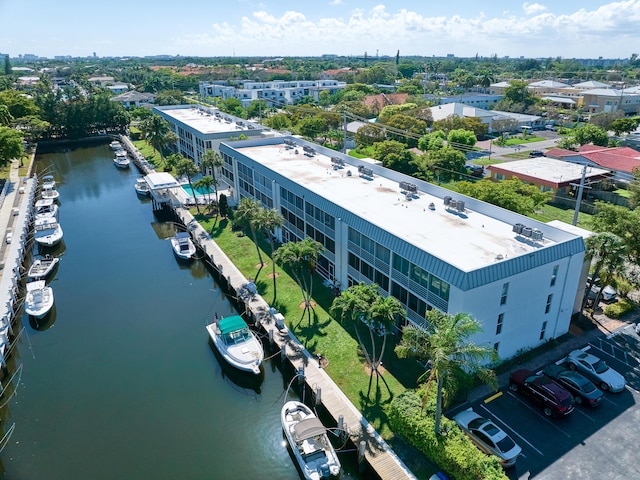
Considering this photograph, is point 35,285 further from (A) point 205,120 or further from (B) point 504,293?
(A) point 205,120

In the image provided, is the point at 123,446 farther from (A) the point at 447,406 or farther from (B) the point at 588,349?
(B) the point at 588,349

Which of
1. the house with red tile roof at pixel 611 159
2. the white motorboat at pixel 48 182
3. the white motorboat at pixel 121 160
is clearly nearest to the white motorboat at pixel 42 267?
the white motorboat at pixel 48 182

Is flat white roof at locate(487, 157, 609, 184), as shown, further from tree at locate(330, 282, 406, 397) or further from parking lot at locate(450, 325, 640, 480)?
tree at locate(330, 282, 406, 397)

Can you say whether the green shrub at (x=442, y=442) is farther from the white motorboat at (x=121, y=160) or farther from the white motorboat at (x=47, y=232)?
the white motorboat at (x=121, y=160)

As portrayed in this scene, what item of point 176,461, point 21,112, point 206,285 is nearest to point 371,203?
point 206,285

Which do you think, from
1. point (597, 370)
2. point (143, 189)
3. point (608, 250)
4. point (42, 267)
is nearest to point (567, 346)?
point (597, 370)

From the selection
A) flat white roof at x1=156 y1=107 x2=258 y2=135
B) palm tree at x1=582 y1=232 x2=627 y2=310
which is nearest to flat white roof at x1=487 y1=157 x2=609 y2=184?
palm tree at x1=582 y1=232 x2=627 y2=310

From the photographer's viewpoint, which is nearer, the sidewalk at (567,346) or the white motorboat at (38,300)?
the sidewalk at (567,346)
